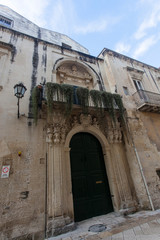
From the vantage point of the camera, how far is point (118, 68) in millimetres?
7812

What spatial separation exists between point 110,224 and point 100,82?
676 cm

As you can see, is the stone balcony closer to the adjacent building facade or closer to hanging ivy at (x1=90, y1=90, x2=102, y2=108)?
the adjacent building facade

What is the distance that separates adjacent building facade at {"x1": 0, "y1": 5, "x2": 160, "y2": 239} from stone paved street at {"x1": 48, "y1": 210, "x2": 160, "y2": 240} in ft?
1.12

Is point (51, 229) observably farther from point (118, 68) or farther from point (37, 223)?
point (118, 68)

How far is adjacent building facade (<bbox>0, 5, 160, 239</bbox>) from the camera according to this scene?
3.38 meters

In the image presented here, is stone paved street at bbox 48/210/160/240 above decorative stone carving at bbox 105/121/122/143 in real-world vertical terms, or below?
below

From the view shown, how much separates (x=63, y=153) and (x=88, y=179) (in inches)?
58.6

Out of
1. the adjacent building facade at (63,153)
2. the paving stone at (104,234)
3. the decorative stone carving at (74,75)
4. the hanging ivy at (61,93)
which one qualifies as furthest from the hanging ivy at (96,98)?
the paving stone at (104,234)

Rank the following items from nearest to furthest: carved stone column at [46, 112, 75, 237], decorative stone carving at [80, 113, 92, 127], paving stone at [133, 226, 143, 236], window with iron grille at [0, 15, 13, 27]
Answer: paving stone at [133, 226, 143, 236] → carved stone column at [46, 112, 75, 237] → decorative stone carving at [80, 113, 92, 127] → window with iron grille at [0, 15, 13, 27]

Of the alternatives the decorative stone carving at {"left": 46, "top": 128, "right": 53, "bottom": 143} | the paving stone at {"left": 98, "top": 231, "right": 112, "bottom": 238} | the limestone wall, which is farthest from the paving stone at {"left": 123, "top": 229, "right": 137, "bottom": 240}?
the decorative stone carving at {"left": 46, "top": 128, "right": 53, "bottom": 143}

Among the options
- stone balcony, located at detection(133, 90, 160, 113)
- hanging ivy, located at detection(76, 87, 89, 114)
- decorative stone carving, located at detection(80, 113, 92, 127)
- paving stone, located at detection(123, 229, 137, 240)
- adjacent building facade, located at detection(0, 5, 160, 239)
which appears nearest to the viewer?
paving stone, located at detection(123, 229, 137, 240)

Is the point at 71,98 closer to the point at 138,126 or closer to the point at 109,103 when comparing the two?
the point at 109,103

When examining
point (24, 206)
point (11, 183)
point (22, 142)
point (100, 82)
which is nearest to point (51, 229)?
point (24, 206)

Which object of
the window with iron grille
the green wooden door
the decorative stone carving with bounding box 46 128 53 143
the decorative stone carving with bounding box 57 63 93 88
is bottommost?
the green wooden door
